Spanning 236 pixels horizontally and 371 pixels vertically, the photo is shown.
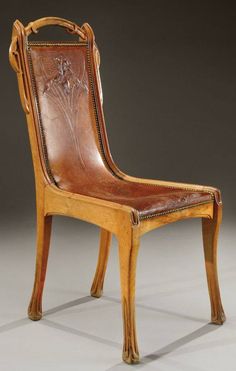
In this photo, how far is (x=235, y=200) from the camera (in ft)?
17.0

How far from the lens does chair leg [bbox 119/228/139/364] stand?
3.09m

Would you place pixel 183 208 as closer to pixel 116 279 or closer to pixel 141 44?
pixel 116 279

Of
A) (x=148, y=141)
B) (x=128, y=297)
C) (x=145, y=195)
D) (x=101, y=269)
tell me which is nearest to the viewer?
(x=128, y=297)

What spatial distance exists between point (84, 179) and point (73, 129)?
0.27m

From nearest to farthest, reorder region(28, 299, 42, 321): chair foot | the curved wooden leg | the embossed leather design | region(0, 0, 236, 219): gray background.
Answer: the embossed leather design, region(28, 299, 42, 321): chair foot, the curved wooden leg, region(0, 0, 236, 219): gray background

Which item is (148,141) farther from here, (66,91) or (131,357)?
(131,357)

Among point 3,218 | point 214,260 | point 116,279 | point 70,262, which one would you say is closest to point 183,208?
point 214,260

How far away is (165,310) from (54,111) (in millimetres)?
1037

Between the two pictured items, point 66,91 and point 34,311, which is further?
point 66,91

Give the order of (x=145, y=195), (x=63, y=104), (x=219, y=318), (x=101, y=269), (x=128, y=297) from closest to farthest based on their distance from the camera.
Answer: (x=128, y=297) → (x=145, y=195) → (x=219, y=318) → (x=63, y=104) → (x=101, y=269)

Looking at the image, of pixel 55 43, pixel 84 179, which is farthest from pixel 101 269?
pixel 55 43

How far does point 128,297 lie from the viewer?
3107mm

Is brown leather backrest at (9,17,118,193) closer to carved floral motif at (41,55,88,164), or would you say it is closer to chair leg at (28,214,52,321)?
carved floral motif at (41,55,88,164)

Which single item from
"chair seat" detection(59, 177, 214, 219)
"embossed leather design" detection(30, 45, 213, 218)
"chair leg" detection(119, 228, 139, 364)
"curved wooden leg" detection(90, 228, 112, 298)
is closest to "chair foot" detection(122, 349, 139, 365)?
"chair leg" detection(119, 228, 139, 364)
